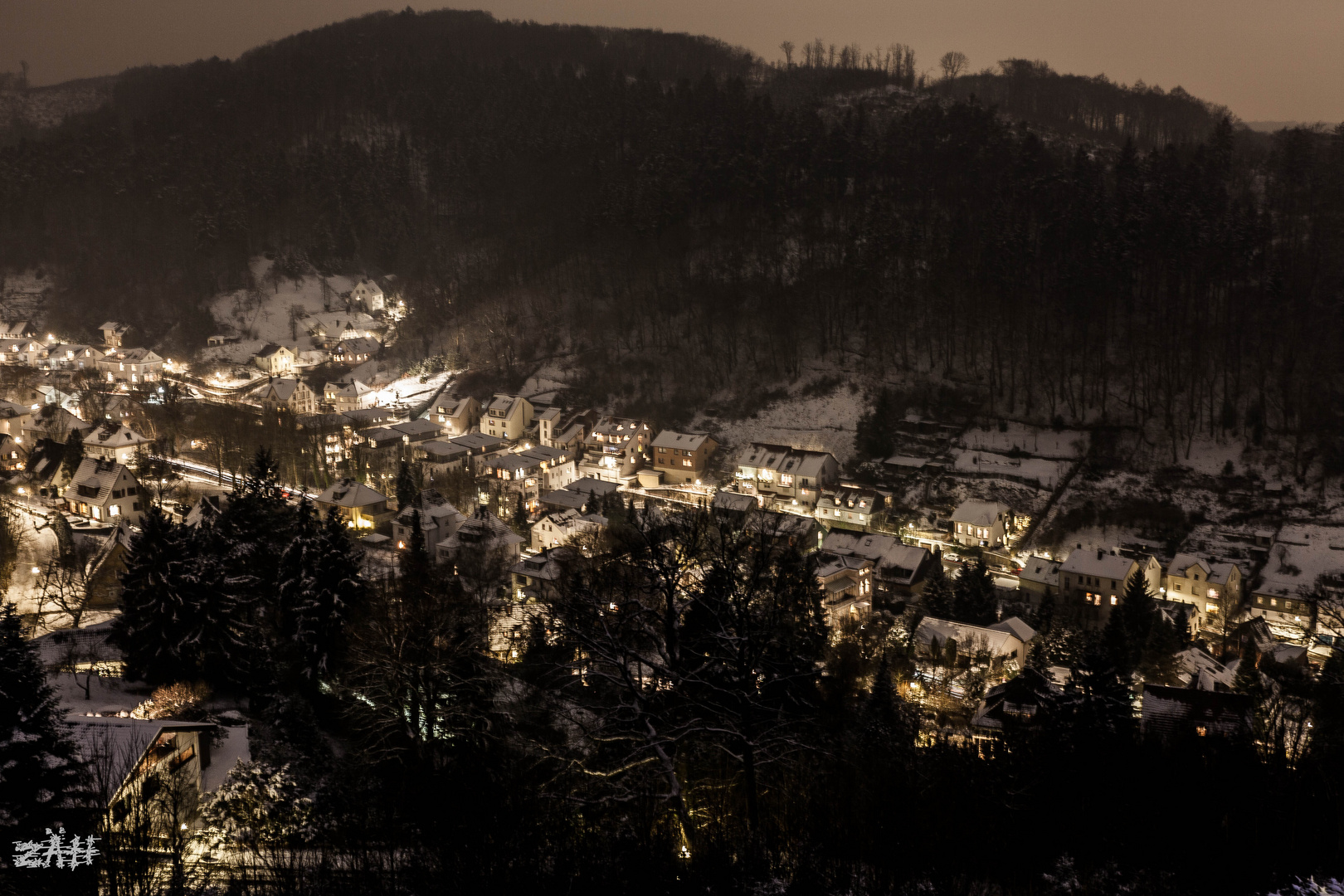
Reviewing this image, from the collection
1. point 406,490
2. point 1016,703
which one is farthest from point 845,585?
point 406,490

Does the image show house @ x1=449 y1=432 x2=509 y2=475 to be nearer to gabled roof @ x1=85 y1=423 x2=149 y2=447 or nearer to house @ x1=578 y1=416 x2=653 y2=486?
house @ x1=578 y1=416 x2=653 y2=486

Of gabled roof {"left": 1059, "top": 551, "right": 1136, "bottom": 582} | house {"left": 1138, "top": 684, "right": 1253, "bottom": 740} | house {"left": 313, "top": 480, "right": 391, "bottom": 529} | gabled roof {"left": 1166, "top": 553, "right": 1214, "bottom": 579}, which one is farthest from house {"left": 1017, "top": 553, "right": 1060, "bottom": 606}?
house {"left": 313, "top": 480, "right": 391, "bottom": 529}

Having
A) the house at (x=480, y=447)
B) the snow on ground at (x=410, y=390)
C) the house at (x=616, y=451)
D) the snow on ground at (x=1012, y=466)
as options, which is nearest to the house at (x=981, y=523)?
the snow on ground at (x=1012, y=466)

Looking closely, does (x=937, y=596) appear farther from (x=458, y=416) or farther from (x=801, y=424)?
(x=458, y=416)

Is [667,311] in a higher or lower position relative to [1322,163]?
lower

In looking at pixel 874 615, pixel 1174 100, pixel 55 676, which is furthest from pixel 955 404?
pixel 1174 100

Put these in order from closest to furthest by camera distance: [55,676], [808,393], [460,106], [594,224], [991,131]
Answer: [55,676], [808,393], [991,131], [594,224], [460,106]

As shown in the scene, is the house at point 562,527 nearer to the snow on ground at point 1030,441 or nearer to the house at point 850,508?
the house at point 850,508

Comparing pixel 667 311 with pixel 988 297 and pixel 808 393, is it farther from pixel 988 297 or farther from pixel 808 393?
pixel 988 297
